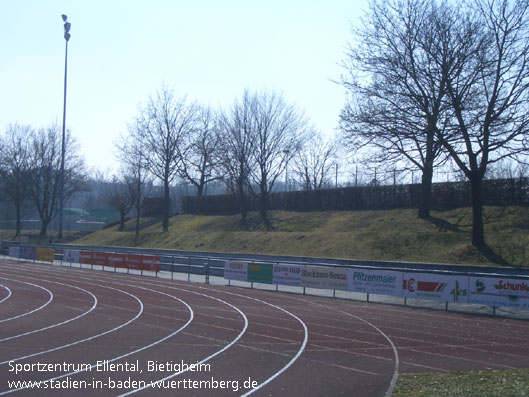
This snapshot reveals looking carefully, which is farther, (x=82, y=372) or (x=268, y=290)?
(x=268, y=290)

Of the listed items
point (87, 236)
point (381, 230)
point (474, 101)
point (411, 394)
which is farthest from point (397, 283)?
point (87, 236)

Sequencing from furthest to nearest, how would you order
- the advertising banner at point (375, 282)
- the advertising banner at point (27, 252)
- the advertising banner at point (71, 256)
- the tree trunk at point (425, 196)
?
the advertising banner at point (27, 252) → the advertising banner at point (71, 256) → the tree trunk at point (425, 196) → the advertising banner at point (375, 282)

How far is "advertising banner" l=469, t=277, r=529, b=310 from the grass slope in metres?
7.32

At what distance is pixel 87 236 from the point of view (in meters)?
56.2

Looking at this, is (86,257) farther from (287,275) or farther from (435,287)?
(435,287)

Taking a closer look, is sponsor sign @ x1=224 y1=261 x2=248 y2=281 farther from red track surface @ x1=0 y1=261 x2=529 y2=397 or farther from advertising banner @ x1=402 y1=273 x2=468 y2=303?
advertising banner @ x1=402 y1=273 x2=468 y2=303

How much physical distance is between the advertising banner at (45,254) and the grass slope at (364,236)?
10.6 m

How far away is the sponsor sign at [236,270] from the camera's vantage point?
976 inches

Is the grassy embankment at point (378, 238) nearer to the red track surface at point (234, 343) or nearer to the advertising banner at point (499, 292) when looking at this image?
the red track surface at point (234, 343)

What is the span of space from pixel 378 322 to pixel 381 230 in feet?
65.2

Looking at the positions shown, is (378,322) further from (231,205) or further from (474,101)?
(231,205)

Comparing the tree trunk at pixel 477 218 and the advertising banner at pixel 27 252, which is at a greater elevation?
the tree trunk at pixel 477 218

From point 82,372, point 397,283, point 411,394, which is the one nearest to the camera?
point 411,394

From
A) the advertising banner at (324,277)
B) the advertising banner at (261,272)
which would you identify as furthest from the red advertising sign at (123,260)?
the advertising banner at (324,277)
